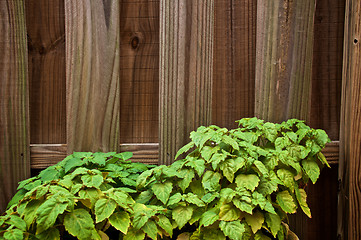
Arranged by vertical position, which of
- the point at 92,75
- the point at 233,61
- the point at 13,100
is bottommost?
the point at 13,100

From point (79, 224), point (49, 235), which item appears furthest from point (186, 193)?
point (49, 235)

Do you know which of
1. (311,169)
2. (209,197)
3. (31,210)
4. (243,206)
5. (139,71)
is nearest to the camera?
(31,210)

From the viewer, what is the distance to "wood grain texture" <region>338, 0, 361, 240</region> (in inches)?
86.5

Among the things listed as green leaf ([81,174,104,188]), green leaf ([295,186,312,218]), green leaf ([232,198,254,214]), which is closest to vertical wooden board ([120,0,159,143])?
green leaf ([81,174,104,188])

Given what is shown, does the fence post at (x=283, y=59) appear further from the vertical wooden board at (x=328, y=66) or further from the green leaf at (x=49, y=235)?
the green leaf at (x=49, y=235)

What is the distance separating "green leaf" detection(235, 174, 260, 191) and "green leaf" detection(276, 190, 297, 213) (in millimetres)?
206

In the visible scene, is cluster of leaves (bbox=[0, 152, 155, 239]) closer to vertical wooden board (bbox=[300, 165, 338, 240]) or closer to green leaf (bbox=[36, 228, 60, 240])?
green leaf (bbox=[36, 228, 60, 240])

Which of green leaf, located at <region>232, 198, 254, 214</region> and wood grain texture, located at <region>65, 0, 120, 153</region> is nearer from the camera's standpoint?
green leaf, located at <region>232, 198, 254, 214</region>

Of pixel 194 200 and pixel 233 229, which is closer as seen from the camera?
pixel 233 229

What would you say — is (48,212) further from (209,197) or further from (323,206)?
(323,206)

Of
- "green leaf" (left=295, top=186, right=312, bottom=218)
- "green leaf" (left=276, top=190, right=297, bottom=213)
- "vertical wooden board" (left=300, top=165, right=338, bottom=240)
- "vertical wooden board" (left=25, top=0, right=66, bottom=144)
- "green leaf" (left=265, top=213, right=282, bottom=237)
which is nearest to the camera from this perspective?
"green leaf" (left=265, top=213, right=282, bottom=237)

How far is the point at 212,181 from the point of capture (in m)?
1.79

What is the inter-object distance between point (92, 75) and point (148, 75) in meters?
0.39

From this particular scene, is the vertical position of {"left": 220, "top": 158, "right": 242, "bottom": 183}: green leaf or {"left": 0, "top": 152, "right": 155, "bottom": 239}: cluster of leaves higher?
{"left": 220, "top": 158, "right": 242, "bottom": 183}: green leaf
